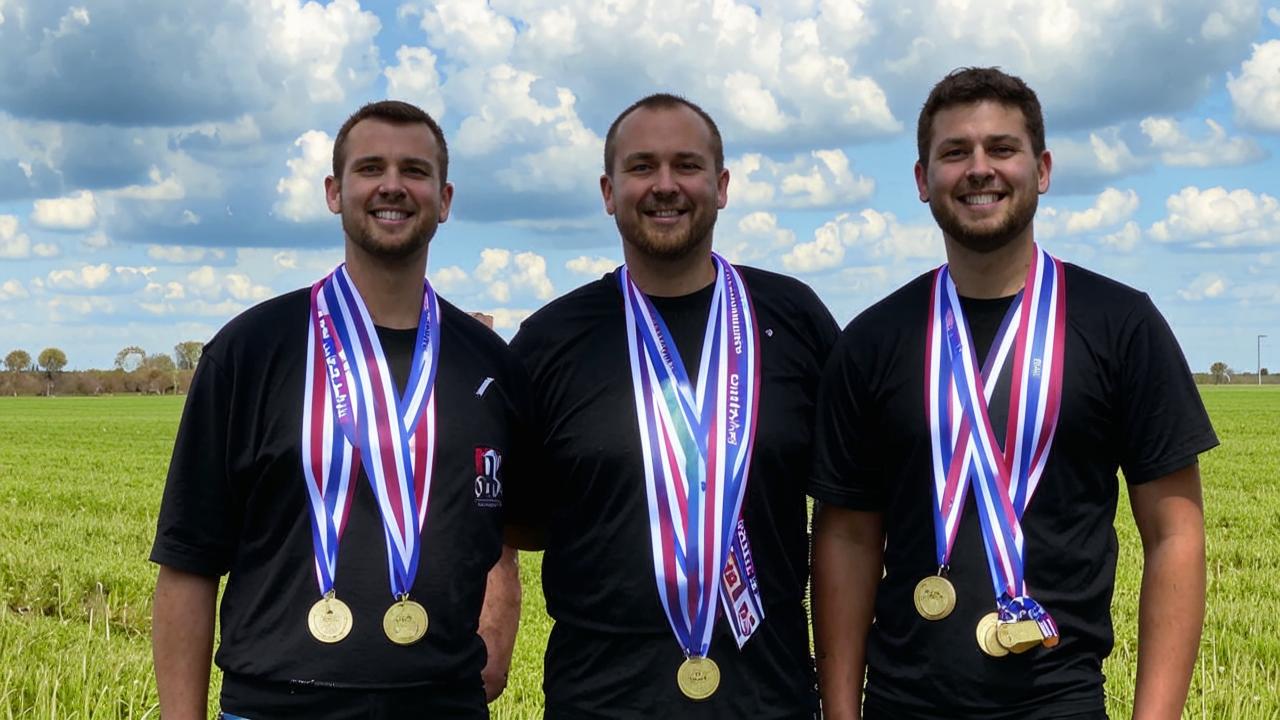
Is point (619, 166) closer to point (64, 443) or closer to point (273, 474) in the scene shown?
point (273, 474)

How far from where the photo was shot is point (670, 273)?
4.38 metres

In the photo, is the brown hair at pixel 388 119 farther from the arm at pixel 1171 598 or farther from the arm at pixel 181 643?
the arm at pixel 1171 598

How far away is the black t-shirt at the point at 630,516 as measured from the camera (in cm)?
392

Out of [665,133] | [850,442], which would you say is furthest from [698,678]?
[665,133]

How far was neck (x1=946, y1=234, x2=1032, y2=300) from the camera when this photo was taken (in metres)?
3.91

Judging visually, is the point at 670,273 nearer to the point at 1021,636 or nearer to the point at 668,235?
the point at 668,235

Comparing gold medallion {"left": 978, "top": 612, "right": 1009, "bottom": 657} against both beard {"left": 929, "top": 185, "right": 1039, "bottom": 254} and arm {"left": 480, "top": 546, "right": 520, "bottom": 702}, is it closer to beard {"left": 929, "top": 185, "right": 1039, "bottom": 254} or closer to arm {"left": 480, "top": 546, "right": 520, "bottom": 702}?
beard {"left": 929, "top": 185, "right": 1039, "bottom": 254}

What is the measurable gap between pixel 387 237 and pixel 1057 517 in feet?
7.58

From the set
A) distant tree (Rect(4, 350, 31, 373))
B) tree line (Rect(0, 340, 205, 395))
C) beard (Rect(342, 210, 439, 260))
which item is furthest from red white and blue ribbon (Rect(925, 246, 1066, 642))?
distant tree (Rect(4, 350, 31, 373))

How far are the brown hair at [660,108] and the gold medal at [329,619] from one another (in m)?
1.88

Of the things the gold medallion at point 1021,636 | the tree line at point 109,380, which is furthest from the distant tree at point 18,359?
the gold medallion at point 1021,636

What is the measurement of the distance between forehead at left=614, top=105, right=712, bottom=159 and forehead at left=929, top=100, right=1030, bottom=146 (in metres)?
0.89

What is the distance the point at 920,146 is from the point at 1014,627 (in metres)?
1.61

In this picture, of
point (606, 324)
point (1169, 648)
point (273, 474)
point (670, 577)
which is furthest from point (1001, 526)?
point (273, 474)
